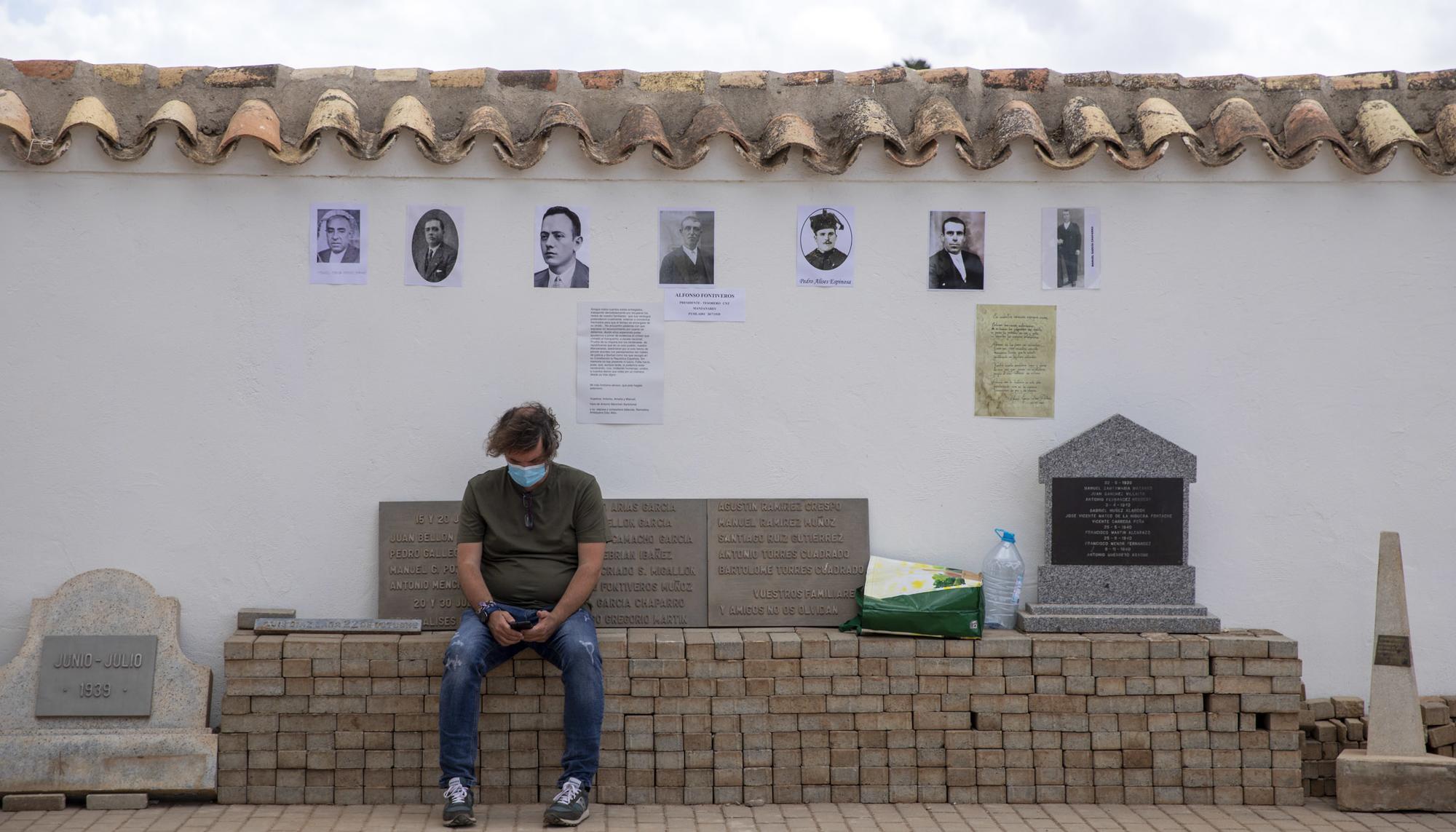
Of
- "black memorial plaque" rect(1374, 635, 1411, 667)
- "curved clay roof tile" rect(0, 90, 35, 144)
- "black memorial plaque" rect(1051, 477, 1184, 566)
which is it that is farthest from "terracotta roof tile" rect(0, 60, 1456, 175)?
"black memorial plaque" rect(1374, 635, 1411, 667)

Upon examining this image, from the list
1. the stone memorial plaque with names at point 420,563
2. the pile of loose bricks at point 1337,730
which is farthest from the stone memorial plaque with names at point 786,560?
the pile of loose bricks at point 1337,730

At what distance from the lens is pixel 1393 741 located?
17.4 feet

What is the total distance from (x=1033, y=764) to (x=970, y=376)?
1817 millimetres

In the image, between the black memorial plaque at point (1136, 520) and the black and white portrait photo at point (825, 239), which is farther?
the black and white portrait photo at point (825, 239)

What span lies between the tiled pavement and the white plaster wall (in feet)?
2.73

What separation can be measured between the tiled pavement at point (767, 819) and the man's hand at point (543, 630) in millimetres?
764

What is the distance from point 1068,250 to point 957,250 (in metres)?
0.54

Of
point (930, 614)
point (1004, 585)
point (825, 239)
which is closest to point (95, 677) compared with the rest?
point (930, 614)

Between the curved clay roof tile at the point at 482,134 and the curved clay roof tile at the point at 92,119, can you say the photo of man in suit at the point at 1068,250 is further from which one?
the curved clay roof tile at the point at 92,119

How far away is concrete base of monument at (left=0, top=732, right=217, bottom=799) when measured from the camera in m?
5.18

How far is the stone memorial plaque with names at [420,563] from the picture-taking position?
5.53m

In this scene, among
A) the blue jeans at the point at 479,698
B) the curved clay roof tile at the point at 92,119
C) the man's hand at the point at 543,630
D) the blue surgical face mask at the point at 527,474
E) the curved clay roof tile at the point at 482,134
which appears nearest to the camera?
the blue jeans at the point at 479,698

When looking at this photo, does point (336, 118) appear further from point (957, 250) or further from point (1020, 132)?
point (1020, 132)

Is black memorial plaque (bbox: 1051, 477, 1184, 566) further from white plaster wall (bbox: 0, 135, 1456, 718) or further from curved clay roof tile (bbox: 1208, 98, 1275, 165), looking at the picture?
curved clay roof tile (bbox: 1208, 98, 1275, 165)
